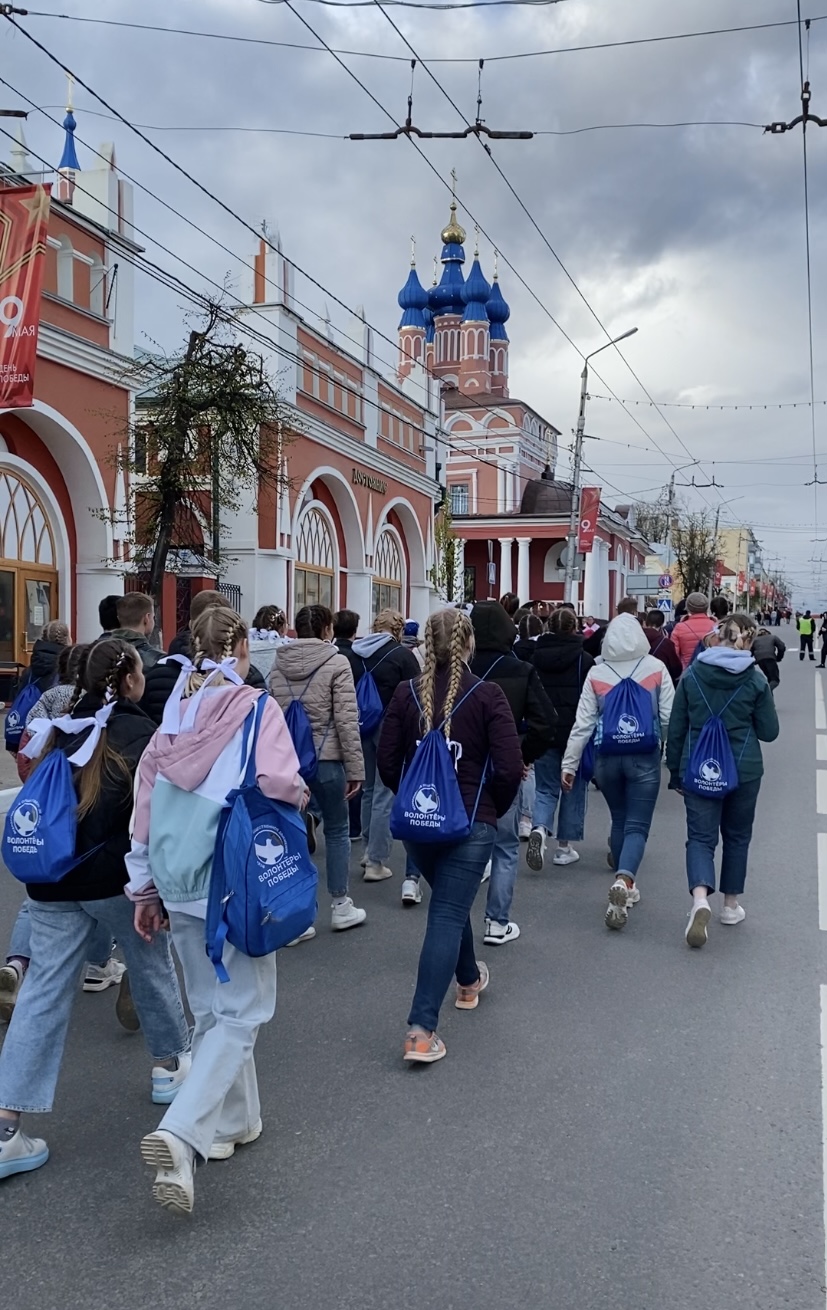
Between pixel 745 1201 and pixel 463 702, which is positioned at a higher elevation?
pixel 463 702

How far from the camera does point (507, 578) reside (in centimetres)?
5541

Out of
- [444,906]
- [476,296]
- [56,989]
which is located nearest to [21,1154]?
[56,989]

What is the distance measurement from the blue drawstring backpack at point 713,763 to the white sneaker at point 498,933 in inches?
51.0

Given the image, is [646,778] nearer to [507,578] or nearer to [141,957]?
[141,957]

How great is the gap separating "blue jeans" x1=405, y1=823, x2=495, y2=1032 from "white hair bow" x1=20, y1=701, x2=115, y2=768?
1444 mm

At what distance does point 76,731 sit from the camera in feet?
12.1

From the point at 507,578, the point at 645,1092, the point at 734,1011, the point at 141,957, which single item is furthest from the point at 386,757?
the point at 507,578

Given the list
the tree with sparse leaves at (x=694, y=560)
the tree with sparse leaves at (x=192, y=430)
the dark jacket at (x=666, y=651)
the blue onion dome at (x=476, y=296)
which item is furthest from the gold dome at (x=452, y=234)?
the dark jacket at (x=666, y=651)

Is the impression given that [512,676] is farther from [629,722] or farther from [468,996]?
[468,996]

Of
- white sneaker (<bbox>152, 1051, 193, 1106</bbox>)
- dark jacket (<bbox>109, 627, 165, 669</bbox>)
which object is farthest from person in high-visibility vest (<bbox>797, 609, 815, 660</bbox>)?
white sneaker (<bbox>152, 1051, 193, 1106</bbox>)

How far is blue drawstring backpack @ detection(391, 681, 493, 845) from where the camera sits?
4.28 m

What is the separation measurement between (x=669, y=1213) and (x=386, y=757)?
212cm

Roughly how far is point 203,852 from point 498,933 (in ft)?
9.78

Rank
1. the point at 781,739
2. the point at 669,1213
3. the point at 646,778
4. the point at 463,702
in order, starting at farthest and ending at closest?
the point at 781,739 < the point at 646,778 < the point at 463,702 < the point at 669,1213
